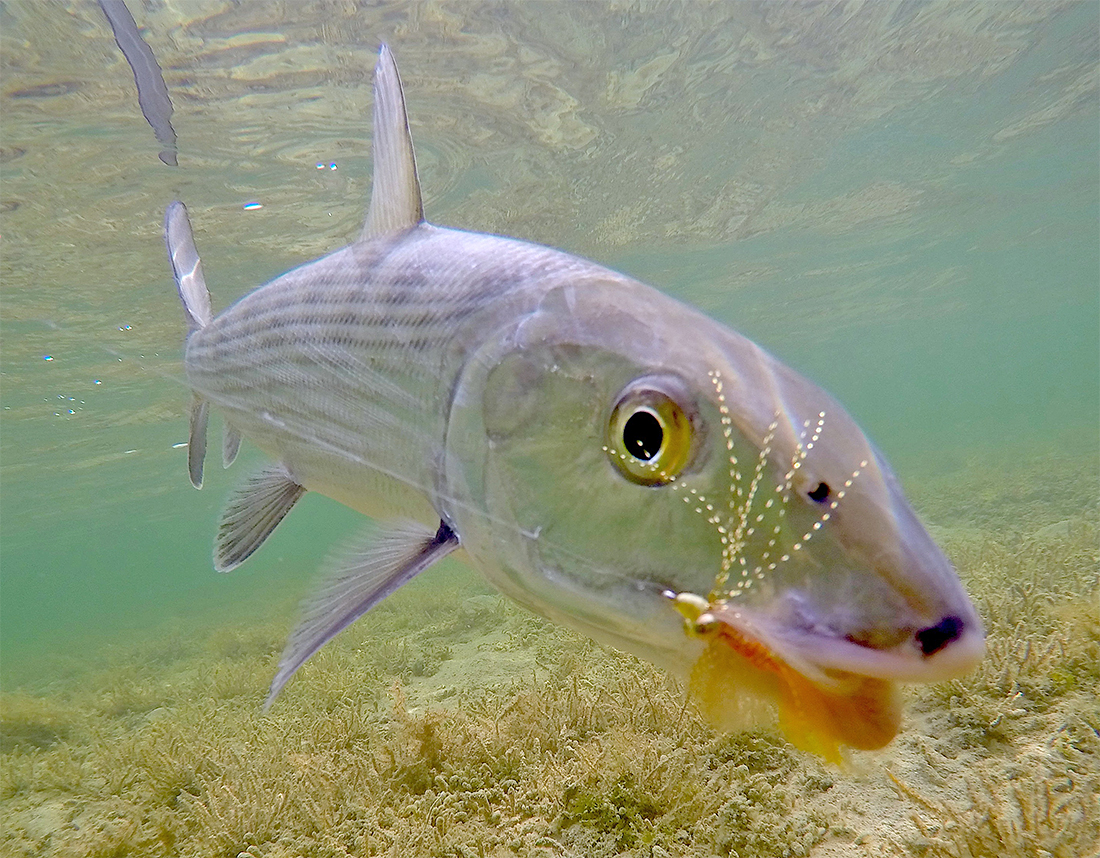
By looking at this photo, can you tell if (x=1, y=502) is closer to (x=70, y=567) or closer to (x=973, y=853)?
(x=973, y=853)

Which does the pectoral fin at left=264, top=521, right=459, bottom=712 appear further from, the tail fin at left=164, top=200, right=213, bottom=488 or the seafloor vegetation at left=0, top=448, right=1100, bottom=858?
the tail fin at left=164, top=200, right=213, bottom=488

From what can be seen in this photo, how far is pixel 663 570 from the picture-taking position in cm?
108

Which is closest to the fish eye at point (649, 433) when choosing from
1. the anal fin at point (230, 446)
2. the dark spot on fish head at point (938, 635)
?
the dark spot on fish head at point (938, 635)

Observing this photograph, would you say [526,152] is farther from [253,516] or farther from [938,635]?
[938,635]

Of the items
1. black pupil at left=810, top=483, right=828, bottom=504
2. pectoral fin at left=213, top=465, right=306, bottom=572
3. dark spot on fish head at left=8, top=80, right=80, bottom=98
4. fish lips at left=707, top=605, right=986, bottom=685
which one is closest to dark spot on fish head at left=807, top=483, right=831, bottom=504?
black pupil at left=810, top=483, right=828, bottom=504

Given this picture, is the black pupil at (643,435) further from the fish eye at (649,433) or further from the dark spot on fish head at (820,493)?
the dark spot on fish head at (820,493)

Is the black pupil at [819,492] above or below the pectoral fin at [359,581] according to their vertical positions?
above

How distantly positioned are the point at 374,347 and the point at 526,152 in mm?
13308

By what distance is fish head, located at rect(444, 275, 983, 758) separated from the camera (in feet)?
3.04

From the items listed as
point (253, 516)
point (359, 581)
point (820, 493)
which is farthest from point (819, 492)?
point (253, 516)

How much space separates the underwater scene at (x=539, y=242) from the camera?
326cm

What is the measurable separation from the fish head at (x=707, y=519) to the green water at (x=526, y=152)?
0.46m

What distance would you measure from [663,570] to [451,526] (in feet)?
2.21

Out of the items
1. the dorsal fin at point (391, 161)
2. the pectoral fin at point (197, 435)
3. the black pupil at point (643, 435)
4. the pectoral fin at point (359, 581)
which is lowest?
the pectoral fin at point (197, 435)
